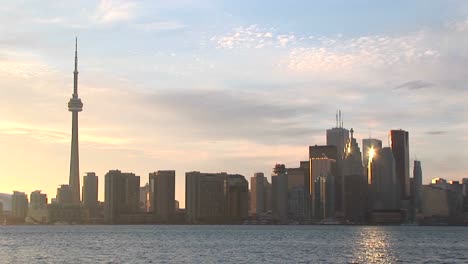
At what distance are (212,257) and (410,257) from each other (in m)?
40.4

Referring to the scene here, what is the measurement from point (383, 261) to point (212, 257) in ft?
109

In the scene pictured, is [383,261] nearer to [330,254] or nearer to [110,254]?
[330,254]

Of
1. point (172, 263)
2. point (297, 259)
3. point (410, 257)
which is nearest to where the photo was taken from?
point (172, 263)

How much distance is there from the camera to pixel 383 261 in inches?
5556

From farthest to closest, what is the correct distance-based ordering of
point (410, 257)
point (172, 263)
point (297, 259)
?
1. point (410, 257)
2. point (297, 259)
3. point (172, 263)

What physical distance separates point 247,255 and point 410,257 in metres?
33.2

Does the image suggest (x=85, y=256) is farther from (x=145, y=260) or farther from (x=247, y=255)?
(x=247, y=255)

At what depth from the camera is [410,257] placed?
153375 mm

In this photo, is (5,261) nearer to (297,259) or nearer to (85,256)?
(85,256)

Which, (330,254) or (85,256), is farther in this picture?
(330,254)

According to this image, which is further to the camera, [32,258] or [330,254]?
[330,254]

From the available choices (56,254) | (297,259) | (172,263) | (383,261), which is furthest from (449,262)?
(56,254)

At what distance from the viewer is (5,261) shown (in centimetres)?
13675

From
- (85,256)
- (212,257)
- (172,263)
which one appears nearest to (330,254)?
(212,257)
